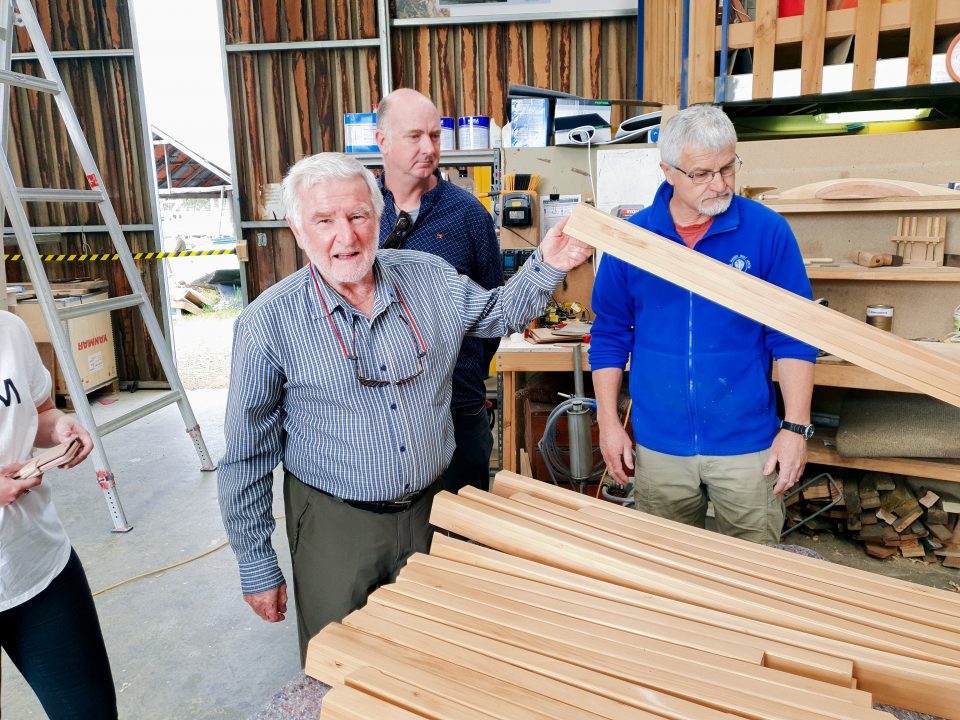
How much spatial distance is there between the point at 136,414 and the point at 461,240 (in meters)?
2.25

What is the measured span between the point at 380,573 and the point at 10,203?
8.69 ft

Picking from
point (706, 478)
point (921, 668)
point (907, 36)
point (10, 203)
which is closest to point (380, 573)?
point (706, 478)

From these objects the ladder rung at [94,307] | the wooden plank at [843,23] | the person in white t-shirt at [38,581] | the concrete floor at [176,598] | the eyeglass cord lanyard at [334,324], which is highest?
the wooden plank at [843,23]

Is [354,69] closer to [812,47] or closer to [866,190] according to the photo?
[812,47]

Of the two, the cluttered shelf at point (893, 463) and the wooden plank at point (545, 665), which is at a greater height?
the wooden plank at point (545, 665)

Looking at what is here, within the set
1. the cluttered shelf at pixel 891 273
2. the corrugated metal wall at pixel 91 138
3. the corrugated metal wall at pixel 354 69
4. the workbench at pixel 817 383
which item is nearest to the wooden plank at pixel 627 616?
the workbench at pixel 817 383

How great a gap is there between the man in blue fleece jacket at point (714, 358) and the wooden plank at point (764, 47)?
179cm

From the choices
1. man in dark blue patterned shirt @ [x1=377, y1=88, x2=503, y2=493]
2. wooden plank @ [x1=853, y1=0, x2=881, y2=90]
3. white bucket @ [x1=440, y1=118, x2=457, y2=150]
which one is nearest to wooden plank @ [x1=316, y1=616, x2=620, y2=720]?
man in dark blue patterned shirt @ [x1=377, y1=88, x2=503, y2=493]

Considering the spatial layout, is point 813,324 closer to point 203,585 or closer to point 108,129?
point 203,585

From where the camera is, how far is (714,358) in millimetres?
1807

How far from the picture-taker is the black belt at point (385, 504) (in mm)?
1556

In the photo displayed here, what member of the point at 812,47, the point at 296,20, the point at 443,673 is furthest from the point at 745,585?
the point at 296,20

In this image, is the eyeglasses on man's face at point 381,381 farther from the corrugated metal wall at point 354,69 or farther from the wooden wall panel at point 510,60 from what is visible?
the corrugated metal wall at point 354,69

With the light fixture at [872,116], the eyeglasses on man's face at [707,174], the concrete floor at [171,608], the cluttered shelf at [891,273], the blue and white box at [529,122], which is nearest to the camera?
the eyeglasses on man's face at [707,174]
